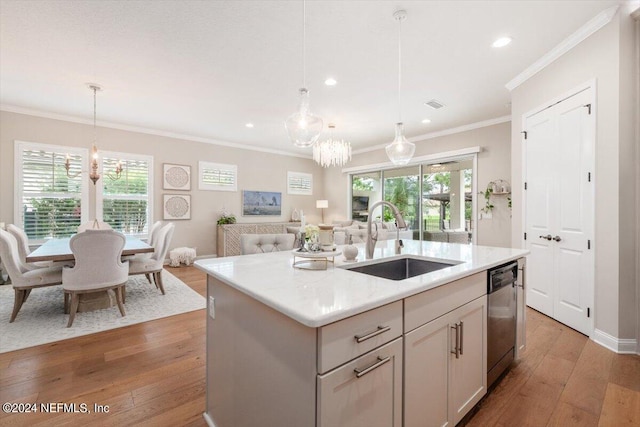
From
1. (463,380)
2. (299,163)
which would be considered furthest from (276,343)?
(299,163)

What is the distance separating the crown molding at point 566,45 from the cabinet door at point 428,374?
3.05m

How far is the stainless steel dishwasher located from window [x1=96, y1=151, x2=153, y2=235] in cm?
627

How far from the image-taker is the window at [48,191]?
477 centimetres

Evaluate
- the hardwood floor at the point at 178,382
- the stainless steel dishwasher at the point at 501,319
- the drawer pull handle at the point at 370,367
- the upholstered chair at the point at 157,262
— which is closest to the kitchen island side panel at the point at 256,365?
the drawer pull handle at the point at 370,367

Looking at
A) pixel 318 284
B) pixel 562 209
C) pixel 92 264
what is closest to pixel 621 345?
pixel 562 209

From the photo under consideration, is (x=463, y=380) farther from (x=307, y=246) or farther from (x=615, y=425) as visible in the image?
(x=307, y=246)

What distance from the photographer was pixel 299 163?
27.6 feet

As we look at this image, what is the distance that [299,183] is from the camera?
8.41 m

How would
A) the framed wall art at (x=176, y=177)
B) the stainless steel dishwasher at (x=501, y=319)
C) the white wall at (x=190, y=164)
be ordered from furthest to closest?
the framed wall art at (x=176, y=177) → the white wall at (x=190, y=164) → the stainless steel dishwasher at (x=501, y=319)

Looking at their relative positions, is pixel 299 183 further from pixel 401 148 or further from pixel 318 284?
pixel 318 284

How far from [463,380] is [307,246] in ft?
3.74

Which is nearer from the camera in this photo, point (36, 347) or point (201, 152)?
point (36, 347)

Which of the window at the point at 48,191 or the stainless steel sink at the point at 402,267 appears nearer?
the stainless steel sink at the point at 402,267

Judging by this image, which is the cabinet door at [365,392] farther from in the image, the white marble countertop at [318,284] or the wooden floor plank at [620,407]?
the wooden floor plank at [620,407]
